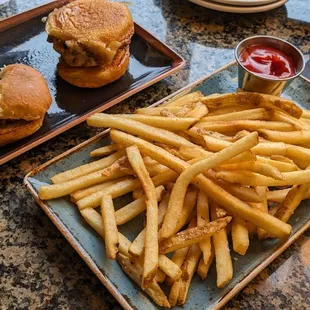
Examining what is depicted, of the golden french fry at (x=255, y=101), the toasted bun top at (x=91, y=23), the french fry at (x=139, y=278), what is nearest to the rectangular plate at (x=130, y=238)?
the french fry at (x=139, y=278)

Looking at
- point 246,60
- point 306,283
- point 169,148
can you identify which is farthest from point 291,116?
point 306,283

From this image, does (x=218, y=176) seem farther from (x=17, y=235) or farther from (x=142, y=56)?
(x=142, y=56)

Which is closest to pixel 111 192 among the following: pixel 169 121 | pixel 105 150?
pixel 105 150

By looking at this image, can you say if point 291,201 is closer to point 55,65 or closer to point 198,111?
point 198,111

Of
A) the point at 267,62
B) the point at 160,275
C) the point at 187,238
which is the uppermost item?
the point at 267,62

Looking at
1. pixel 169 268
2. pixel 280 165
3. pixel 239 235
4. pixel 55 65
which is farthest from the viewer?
pixel 55 65
